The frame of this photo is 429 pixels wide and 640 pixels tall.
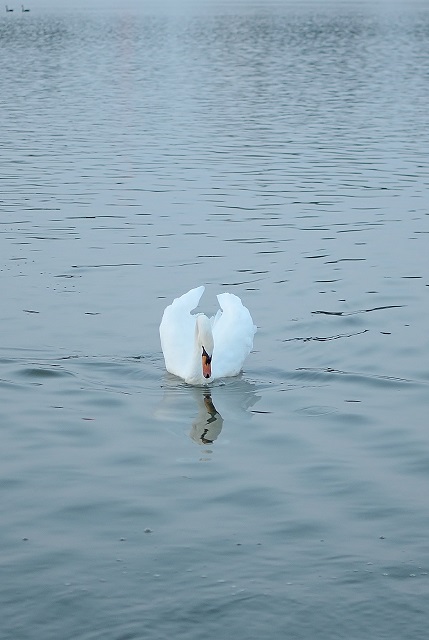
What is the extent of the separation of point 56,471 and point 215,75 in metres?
45.7

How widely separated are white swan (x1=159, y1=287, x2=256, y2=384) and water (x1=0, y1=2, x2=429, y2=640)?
0.68 ft

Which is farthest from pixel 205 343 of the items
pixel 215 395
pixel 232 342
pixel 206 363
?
pixel 215 395

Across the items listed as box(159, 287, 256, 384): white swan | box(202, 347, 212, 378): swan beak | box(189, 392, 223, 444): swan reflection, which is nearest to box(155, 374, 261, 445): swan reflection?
box(189, 392, 223, 444): swan reflection

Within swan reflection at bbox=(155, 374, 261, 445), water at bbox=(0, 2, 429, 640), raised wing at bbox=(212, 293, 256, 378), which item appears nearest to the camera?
water at bbox=(0, 2, 429, 640)

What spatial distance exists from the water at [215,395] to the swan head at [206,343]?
292mm

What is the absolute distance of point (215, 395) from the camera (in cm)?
1380

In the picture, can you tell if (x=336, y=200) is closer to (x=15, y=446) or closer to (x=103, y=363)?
(x=103, y=363)

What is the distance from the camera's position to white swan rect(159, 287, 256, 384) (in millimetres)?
13844

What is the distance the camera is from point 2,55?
216 ft

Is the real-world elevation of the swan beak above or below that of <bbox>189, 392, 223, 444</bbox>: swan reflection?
above

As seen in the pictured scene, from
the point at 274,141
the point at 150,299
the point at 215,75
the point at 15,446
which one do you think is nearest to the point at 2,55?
the point at 215,75

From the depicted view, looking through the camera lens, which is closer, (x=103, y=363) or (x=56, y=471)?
(x=56, y=471)

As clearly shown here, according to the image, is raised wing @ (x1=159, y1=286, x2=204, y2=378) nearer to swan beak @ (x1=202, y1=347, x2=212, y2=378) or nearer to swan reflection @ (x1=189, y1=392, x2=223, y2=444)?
swan beak @ (x1=202, y1=347, x2=212, y2=378)

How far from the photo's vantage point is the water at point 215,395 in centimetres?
909
